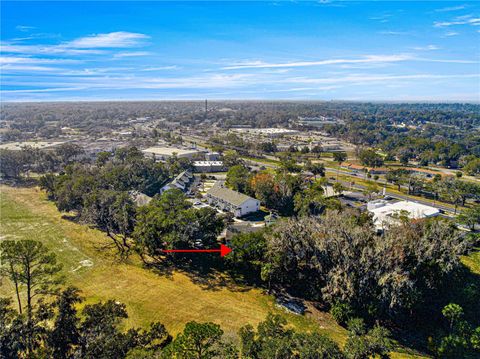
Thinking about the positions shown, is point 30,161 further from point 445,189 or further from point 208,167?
point 445,189

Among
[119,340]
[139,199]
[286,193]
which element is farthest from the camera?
[286,193]

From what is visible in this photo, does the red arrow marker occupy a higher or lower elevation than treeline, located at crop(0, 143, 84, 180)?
lower

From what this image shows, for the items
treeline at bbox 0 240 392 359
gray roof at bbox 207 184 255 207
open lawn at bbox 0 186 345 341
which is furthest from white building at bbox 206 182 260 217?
treeline at bbox 0 240 392 359

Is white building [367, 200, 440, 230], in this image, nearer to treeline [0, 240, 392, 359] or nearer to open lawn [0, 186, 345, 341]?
open lawn [0, 186, 345, 341]

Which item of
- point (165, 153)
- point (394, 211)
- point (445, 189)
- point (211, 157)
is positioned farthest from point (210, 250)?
point (165, 153)

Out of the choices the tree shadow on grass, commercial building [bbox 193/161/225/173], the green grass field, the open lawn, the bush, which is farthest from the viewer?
commercial building [bbox 193/161/225/173]

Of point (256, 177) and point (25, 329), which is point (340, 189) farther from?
point (25, 329)

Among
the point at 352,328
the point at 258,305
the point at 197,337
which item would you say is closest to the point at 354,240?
the point at 352,328

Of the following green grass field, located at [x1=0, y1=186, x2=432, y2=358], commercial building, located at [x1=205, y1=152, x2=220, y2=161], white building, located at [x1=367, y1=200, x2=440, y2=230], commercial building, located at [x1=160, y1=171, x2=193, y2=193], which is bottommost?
green grass field, located at [x1=0, y1=186, x2=432, y2=358]
